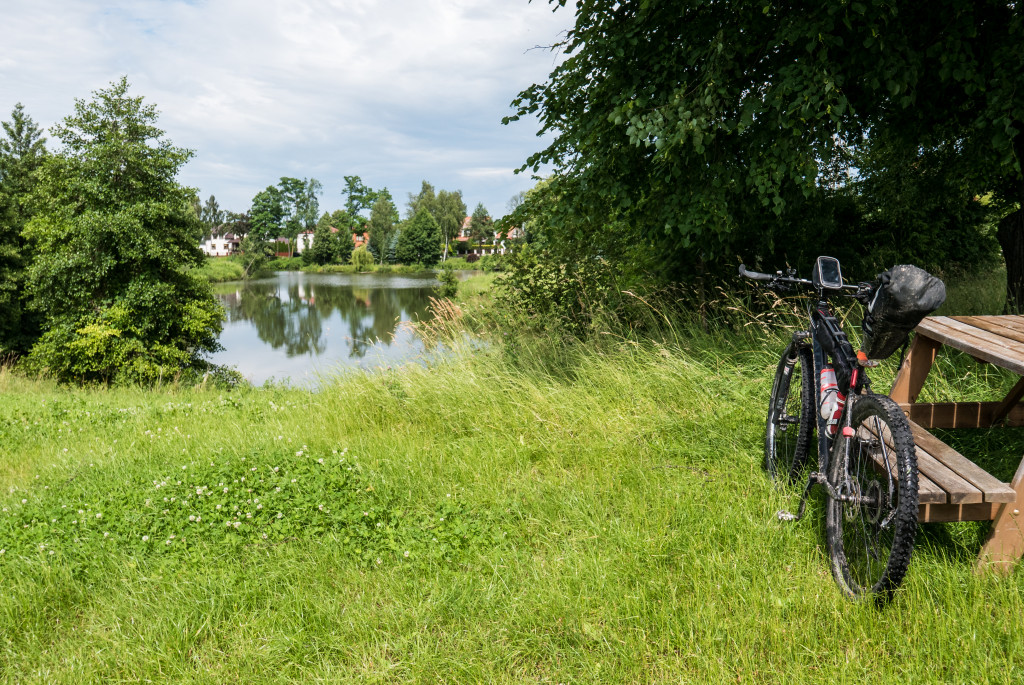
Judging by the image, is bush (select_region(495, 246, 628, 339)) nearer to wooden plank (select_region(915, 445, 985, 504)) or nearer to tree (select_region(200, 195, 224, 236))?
wooden plank (select_region(915, 445, 985, 504))

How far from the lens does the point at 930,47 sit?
5.40m

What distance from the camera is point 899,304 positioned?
238 centimetres

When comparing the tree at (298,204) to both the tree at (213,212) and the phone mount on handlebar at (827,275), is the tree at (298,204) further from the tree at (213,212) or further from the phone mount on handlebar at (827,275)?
the phone mount on handlebar at (827,275)

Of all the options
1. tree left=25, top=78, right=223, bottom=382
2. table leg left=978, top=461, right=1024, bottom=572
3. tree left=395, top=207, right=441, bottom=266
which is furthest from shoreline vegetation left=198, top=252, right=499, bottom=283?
table leg left=978, top=461, right=1024, bottom=572

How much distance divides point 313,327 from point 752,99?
30.2 meters

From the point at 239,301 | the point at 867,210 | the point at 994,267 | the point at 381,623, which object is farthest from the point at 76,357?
the point at 239,301

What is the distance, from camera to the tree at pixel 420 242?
251 feet

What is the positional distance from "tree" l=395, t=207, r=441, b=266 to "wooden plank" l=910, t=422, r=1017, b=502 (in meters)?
74.9

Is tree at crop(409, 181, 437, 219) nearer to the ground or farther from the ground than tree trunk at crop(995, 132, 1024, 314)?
farther from the ground

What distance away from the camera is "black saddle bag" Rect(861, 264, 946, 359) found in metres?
2.34

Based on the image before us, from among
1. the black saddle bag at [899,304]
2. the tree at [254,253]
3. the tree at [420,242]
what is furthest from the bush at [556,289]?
the tree at [420,242]

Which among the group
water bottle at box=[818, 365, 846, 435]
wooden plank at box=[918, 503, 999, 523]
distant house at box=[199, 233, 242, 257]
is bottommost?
wooden plank at box=[918, 503, 999, 523]

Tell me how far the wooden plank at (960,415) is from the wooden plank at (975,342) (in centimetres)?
45

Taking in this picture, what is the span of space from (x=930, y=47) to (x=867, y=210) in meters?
5.73
